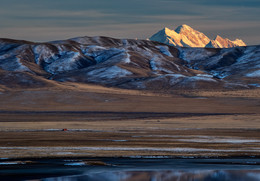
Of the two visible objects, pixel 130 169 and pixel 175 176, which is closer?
pixel 175 176

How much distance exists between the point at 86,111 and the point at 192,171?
254 feet

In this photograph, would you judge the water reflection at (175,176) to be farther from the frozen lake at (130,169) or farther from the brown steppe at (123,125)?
the brown steppe at (123,125)

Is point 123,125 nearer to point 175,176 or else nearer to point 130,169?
point 130,169

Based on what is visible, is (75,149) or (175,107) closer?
(75,149)

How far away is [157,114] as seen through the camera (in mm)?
104188

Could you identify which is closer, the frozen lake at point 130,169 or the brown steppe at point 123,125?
the frozen lake at point 130,169

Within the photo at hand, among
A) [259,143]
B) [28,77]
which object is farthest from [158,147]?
[28,77]

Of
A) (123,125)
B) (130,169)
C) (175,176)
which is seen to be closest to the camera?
(175,176)

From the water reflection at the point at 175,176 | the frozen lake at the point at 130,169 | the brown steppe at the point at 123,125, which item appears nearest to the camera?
the water reflection at the point at 175,176

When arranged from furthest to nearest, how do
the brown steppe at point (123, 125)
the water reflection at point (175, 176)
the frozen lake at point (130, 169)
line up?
the brown steppe at point (123, 125), the frozen lake at point (130, 169), the water reflection at point (175, 176)

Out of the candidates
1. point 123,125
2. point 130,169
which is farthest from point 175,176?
point 123,125

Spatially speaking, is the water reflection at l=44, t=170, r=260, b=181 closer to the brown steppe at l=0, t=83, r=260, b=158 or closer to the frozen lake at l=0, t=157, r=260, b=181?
the frozen lake at l=0, t=157, r=260, b=181

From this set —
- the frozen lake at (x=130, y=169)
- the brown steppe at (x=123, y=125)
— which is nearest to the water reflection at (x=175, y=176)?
the frozen lake at (x=130, y=169)

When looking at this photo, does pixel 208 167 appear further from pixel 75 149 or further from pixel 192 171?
pixel 75 149
